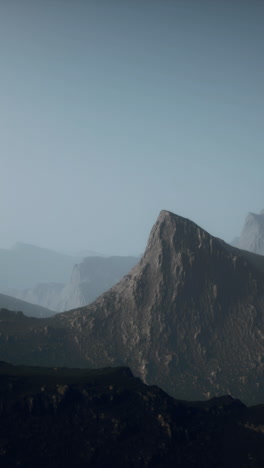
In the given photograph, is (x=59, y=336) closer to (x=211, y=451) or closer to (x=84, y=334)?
(x=84, y=334)

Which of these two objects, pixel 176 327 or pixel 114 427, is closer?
pixel 114 427

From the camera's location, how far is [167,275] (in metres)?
148

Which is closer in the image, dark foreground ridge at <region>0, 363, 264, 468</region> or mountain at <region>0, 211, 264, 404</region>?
dark foreground ridge at <region>0, 363, 264, 468</region>

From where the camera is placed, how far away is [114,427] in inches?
2781

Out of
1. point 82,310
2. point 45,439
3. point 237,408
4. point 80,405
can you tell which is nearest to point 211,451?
point 237,408

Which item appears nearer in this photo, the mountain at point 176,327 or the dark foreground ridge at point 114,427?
the dark foreground ridge at point 114,427

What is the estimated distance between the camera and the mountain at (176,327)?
12769 cm

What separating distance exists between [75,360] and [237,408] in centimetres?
6730

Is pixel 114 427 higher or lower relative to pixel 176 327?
lower

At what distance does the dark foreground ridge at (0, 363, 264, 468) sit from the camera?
208ft

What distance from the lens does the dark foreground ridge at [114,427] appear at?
63375 mm

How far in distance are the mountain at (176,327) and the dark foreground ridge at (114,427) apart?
43939mm

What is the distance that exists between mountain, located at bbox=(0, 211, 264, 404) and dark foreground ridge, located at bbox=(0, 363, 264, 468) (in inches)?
1730

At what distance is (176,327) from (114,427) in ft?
237
